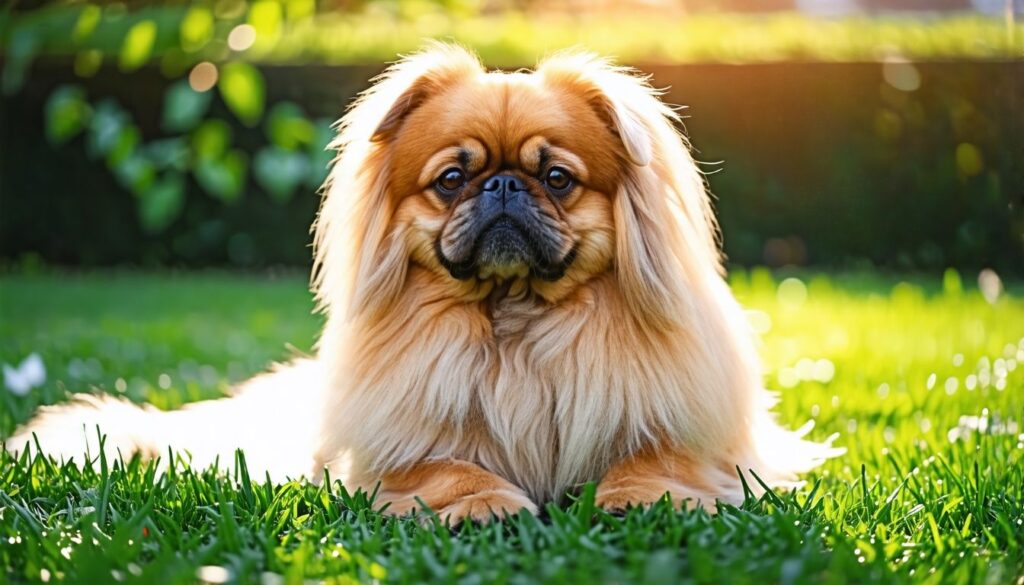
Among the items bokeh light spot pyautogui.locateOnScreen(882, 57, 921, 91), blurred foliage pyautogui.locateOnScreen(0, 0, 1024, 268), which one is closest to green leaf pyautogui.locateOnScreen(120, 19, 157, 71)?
blurred foliage pyautogui.locateOnScreen(0, 0, 1024, 268)

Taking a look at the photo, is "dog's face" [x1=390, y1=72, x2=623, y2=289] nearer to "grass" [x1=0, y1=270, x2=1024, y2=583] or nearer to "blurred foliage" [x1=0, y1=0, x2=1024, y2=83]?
"grass" [x1=0, y1=270, x2=1024, y2=583]

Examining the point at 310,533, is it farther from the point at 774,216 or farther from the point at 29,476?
the point at 774,216

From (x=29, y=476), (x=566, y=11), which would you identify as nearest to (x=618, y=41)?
(x=566, y=11)

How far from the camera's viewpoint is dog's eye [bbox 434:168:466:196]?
3145 millimetres

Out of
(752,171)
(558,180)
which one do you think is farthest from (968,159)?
(558,180)

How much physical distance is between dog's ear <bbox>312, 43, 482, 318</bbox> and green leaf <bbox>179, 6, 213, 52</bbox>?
541 millimetres

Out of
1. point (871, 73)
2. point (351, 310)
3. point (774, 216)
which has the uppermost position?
point (871, 73)

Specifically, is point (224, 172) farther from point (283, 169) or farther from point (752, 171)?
point (752, 171)

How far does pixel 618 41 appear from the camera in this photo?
966 cm

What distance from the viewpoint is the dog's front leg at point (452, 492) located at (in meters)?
2.75

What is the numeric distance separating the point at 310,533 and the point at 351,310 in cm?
85

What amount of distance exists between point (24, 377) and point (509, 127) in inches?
109

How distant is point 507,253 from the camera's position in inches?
119

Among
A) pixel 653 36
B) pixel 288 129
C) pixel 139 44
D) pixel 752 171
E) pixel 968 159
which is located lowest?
pixel 752 171
